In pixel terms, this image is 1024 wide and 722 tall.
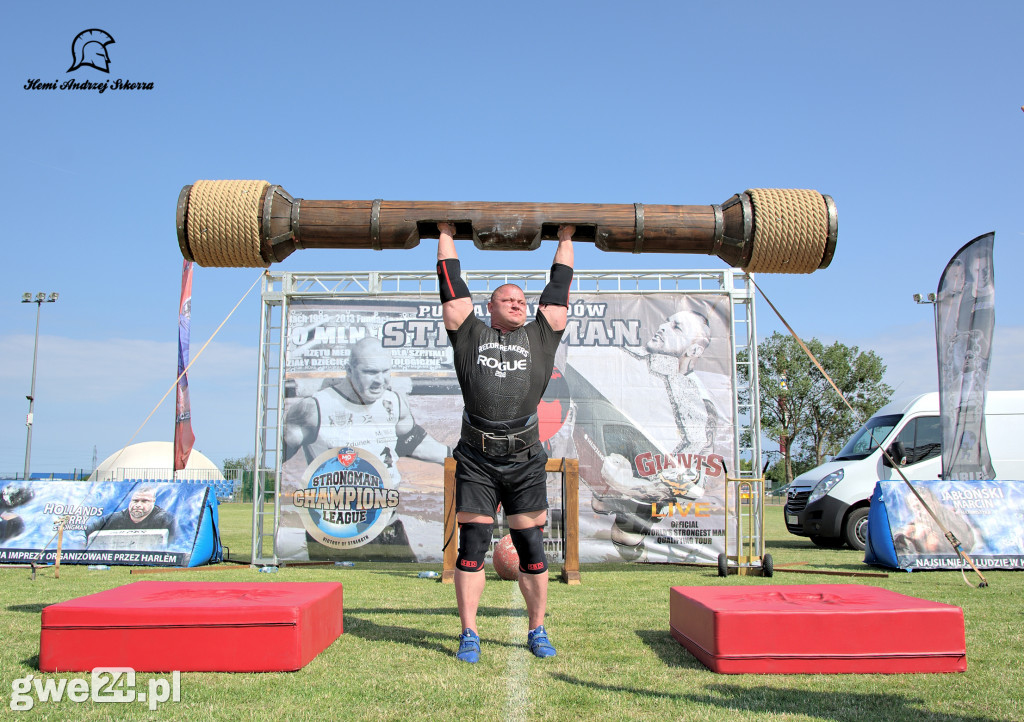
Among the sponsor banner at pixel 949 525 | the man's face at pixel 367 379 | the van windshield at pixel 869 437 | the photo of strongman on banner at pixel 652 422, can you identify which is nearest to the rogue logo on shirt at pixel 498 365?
the photo of strongman on banner at pixel 652 422

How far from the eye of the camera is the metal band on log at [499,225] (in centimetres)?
386

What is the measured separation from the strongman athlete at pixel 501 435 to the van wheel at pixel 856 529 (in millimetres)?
8110

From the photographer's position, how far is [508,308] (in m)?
3.79

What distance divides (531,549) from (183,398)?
14.1 meters

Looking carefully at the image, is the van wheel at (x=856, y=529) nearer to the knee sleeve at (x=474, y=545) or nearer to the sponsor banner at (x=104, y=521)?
the knee sleeve at (x=474, y=545)

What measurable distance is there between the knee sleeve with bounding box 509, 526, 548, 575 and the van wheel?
319 inches

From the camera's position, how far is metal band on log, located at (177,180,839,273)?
386 centimetres

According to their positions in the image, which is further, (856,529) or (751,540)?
(856,529)

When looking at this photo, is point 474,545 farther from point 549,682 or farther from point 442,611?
point 442,611

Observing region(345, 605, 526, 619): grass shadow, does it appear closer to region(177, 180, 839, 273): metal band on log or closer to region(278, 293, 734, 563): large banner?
region(177, 180, 839, 273): metal band on log

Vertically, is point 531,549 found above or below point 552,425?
below
